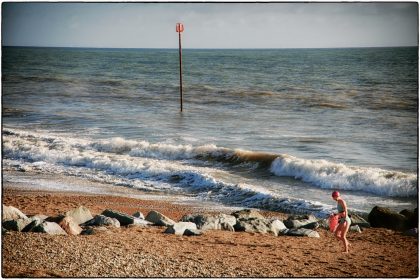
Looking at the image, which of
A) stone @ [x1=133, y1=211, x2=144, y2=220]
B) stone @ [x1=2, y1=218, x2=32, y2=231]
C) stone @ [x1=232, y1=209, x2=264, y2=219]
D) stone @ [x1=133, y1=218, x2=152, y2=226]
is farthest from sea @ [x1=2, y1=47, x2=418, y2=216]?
stone @ [x1=133, y1=218, x2=152, y2=226]

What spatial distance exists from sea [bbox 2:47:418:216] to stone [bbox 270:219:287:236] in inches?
45.6

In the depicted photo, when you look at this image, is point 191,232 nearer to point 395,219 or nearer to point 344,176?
point 395,219

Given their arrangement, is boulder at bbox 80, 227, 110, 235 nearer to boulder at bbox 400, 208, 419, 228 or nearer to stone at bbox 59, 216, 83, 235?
stone at bbox 59, 216, 83, 235

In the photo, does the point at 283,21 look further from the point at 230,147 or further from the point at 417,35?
the point at 230,147

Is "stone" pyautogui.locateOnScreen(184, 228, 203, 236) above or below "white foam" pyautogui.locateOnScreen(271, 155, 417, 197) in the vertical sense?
below

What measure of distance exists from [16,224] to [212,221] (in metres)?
2.70

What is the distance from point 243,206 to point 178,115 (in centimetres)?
463

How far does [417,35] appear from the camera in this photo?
24.8 ft

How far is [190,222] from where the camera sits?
25.6 feet

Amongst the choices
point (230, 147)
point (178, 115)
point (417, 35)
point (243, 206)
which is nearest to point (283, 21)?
point (417, 35)

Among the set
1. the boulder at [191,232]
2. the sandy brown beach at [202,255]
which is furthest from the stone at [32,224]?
the boulder at [191,232]

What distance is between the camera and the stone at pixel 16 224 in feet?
23.5

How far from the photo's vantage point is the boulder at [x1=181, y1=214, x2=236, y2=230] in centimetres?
789

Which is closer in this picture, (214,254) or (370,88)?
(214,254)
